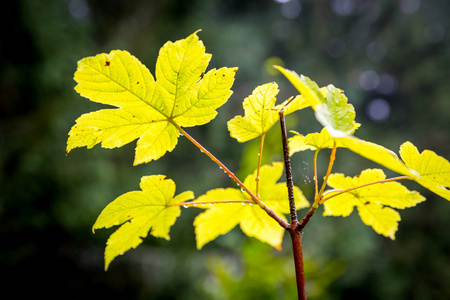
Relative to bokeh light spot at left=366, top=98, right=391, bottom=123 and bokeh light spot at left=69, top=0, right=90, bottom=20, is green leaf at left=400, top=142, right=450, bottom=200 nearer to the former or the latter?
bokeh light spot at left=69, top=0, right=90, bottom=20

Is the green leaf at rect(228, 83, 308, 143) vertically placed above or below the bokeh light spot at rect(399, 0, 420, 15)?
below

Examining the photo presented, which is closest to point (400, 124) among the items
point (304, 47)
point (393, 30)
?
point (393, 30)

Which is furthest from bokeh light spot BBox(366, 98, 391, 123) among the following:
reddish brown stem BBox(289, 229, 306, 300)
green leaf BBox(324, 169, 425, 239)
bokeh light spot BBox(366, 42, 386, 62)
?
reddish brown stem BBox(289, 229, 306, 300)

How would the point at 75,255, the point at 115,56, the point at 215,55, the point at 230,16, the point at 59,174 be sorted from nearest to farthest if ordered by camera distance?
the point at 115,56 < the point at 59,174 < the point at 75,255 < the point at 215,55 < the point at 230,16

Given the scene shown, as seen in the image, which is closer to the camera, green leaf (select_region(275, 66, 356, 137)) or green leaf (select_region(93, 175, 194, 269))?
green leaf (select_region(275, 66, 356, 137))

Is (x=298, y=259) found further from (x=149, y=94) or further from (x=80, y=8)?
(x=80, y=8)

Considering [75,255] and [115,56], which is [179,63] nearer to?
[115,56]

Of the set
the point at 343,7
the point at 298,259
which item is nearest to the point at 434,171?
the point at 298,259
